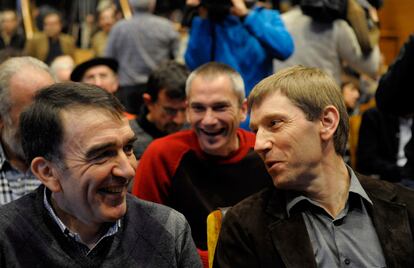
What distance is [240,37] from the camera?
4277 mm

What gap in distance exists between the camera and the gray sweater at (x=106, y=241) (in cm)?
202

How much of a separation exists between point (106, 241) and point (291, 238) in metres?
0.56

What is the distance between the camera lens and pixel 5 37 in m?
10.8

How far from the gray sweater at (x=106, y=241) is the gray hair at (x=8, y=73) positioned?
83cm

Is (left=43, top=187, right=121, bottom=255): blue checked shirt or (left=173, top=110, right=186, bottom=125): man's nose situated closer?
(left=43, top=187, right=121, bottom=255): blue checked shirt

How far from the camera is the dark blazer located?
7.13 feet

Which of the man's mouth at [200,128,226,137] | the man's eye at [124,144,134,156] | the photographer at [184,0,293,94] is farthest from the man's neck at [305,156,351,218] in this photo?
the photographer at [184,0,293,94]

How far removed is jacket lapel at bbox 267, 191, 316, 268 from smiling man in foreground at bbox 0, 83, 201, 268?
321 millimetres

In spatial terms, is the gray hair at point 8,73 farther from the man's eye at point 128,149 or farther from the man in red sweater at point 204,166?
the man's eye at point 128,149

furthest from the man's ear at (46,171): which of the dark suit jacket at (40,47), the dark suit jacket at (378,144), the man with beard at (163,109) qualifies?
the dark suit jacket at (40,47)

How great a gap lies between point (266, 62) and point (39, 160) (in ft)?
7.95

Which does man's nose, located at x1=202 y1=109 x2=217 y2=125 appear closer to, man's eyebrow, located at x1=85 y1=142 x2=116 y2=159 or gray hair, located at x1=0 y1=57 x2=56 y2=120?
gray hair, located at x1=0 y1=57 x2=56 y2=120

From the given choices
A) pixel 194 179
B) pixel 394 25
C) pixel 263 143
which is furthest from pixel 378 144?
pixel 263 143

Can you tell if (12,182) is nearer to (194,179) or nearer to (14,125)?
(14,125)
